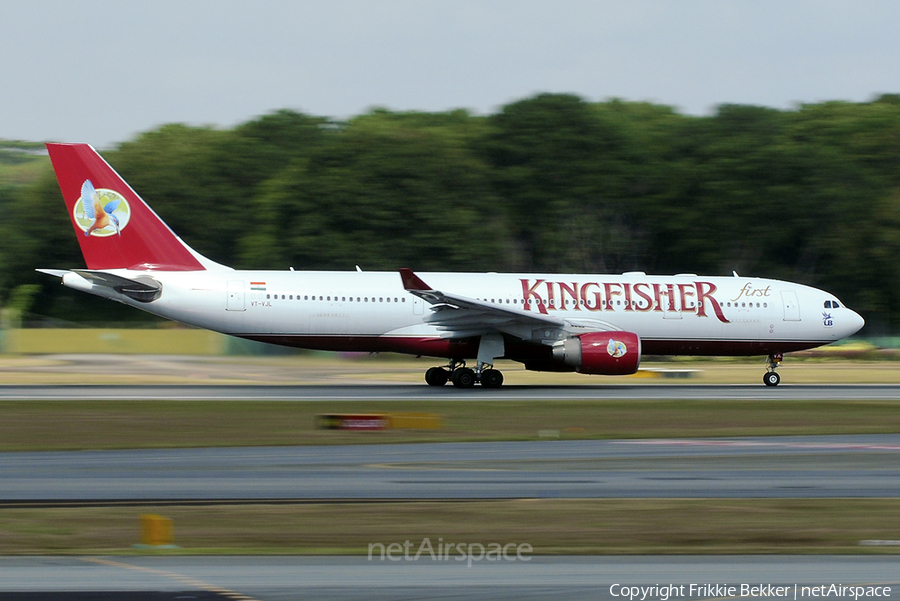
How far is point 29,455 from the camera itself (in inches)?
572

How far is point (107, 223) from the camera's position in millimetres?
26672

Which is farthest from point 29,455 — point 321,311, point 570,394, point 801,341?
point 801,341

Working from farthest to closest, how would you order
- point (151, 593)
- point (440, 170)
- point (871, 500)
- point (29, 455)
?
1. point (440, 170)
2. point (29, 455)
3. point (871, 500)
4. point (151, 593)

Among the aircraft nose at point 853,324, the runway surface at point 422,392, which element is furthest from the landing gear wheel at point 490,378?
the aircraft nose at point 853,324

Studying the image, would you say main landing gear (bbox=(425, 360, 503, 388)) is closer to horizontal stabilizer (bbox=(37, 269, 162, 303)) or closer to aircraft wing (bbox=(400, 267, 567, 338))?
aircraft wing (bbox=(400, 267, 567, 338))

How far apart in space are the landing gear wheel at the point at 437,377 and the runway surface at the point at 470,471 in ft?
36.8

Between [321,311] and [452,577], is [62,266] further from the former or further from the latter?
[452,577]

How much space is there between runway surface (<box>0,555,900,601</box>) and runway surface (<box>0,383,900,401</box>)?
15227 mm

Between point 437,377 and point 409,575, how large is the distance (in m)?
19.7

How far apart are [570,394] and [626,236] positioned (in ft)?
110

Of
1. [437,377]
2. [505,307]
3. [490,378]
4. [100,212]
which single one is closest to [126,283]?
[100,212]

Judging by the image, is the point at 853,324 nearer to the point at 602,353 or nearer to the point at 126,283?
the point at 602,353

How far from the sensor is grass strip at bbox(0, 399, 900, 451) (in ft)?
54.8

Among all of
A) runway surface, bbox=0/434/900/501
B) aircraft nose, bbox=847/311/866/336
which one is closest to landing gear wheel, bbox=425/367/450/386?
runway surface, bbox=0/434/900/501
